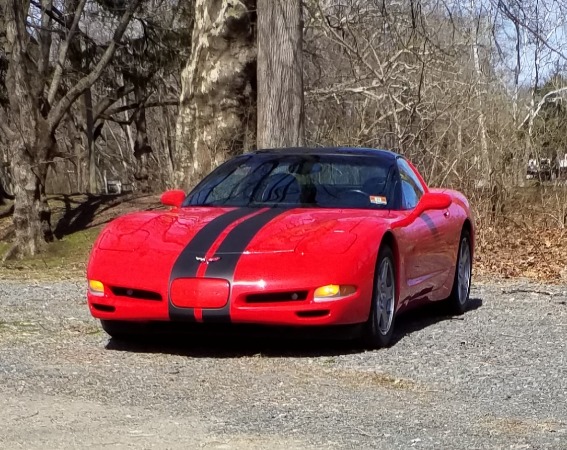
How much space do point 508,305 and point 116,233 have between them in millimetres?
4591

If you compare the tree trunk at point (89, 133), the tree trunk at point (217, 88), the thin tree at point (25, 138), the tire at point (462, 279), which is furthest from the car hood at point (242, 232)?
the tree trunk at point (89, 133)

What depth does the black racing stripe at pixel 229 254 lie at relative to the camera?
6.86 meters

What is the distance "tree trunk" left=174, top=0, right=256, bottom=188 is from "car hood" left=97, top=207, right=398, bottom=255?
8.62 m

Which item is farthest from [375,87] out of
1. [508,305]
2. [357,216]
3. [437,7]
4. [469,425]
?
[469,425]

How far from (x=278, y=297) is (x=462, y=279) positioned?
10.9 feet

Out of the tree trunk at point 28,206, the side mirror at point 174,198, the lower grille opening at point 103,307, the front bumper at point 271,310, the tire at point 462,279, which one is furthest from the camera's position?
the tree trunk at point 28,206

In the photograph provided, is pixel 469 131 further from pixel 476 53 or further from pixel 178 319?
pixel 178 319

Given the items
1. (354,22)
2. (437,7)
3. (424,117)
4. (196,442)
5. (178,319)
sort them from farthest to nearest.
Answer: (354,22) → (424,117) → (437,7) → (178,319) → (196,442)

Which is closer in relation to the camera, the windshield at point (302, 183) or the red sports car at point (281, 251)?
the red sports car at point (281, 251)

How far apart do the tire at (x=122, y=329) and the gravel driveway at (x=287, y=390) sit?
0.10 metres

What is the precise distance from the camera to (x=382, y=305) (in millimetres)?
7527

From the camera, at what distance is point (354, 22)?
67.5 feet

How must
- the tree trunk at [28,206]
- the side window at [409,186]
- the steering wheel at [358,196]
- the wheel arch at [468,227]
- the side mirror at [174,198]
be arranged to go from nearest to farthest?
the steering wheel at [358,196], the side window at [409,186], the side mirror at [174,198], the wheel arch at [468,227], the tree trunk at [28,206]

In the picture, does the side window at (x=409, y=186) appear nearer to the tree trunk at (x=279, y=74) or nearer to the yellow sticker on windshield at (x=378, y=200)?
the yellow sticker on windshield at (x=378, y=200)
